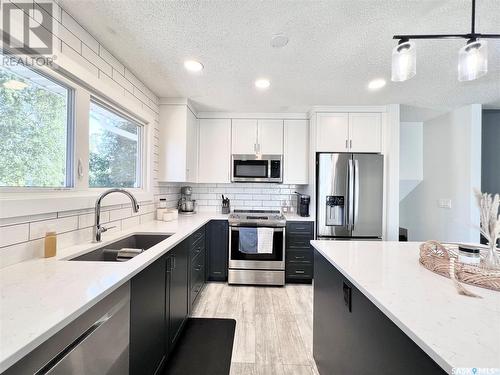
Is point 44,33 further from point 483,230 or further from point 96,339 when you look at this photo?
point 483,230

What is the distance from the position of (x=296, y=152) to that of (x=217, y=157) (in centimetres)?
121

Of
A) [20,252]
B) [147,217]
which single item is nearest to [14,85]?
[20,252]

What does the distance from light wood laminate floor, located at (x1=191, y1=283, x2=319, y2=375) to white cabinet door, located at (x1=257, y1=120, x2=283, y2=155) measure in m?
1.92

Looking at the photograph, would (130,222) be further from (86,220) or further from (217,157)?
(217,157)

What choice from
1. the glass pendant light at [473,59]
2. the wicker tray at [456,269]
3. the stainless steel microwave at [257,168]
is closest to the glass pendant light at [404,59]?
the glass pendant light at [473,59]

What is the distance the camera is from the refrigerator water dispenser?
114 inches

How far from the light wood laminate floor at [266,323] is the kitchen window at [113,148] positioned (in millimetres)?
1557

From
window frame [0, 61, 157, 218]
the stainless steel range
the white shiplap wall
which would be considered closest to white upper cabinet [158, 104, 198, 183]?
the white shiplap wall

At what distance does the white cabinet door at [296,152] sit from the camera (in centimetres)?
333

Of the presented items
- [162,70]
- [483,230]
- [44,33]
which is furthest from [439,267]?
[162,70]

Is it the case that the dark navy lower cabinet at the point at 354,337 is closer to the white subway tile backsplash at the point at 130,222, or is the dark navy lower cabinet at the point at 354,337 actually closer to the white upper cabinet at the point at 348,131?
the white subway tile backsplash at the point at 130,222

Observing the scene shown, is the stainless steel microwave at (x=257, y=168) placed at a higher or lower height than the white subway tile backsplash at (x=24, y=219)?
higher

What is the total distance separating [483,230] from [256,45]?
5.84 feet

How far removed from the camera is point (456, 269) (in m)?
0.96
